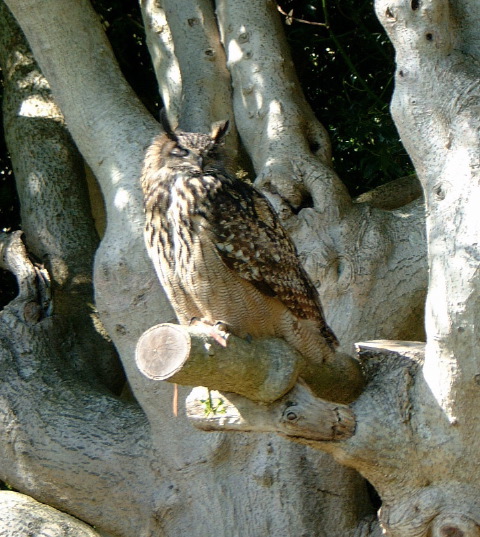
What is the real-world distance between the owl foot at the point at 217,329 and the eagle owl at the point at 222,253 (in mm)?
19

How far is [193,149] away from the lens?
335cm

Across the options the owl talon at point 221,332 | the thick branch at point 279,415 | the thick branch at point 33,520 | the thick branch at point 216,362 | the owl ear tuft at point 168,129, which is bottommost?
the thick branch at point 33,520

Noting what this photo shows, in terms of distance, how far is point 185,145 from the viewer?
337 centimetres

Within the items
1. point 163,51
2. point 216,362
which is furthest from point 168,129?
point 163,51

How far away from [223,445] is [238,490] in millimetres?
186

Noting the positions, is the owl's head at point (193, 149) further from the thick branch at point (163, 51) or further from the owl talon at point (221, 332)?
the thick branch at point (163, 51)

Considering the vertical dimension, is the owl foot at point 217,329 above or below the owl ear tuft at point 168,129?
below

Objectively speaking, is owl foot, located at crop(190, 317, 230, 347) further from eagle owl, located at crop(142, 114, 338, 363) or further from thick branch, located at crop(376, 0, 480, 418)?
thick branch, located at crop(376, 0, 480, 418)

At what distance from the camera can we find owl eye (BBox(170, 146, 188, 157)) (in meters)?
3.36

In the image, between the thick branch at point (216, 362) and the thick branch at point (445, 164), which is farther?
the thick branch at point (445, 164)

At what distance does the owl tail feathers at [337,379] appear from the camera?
3182mm

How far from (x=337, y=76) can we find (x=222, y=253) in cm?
296

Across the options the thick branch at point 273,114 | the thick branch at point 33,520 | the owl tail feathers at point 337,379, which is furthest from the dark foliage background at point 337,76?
the thick branch at point 33,520

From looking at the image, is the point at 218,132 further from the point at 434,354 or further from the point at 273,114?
the point at 434,354
